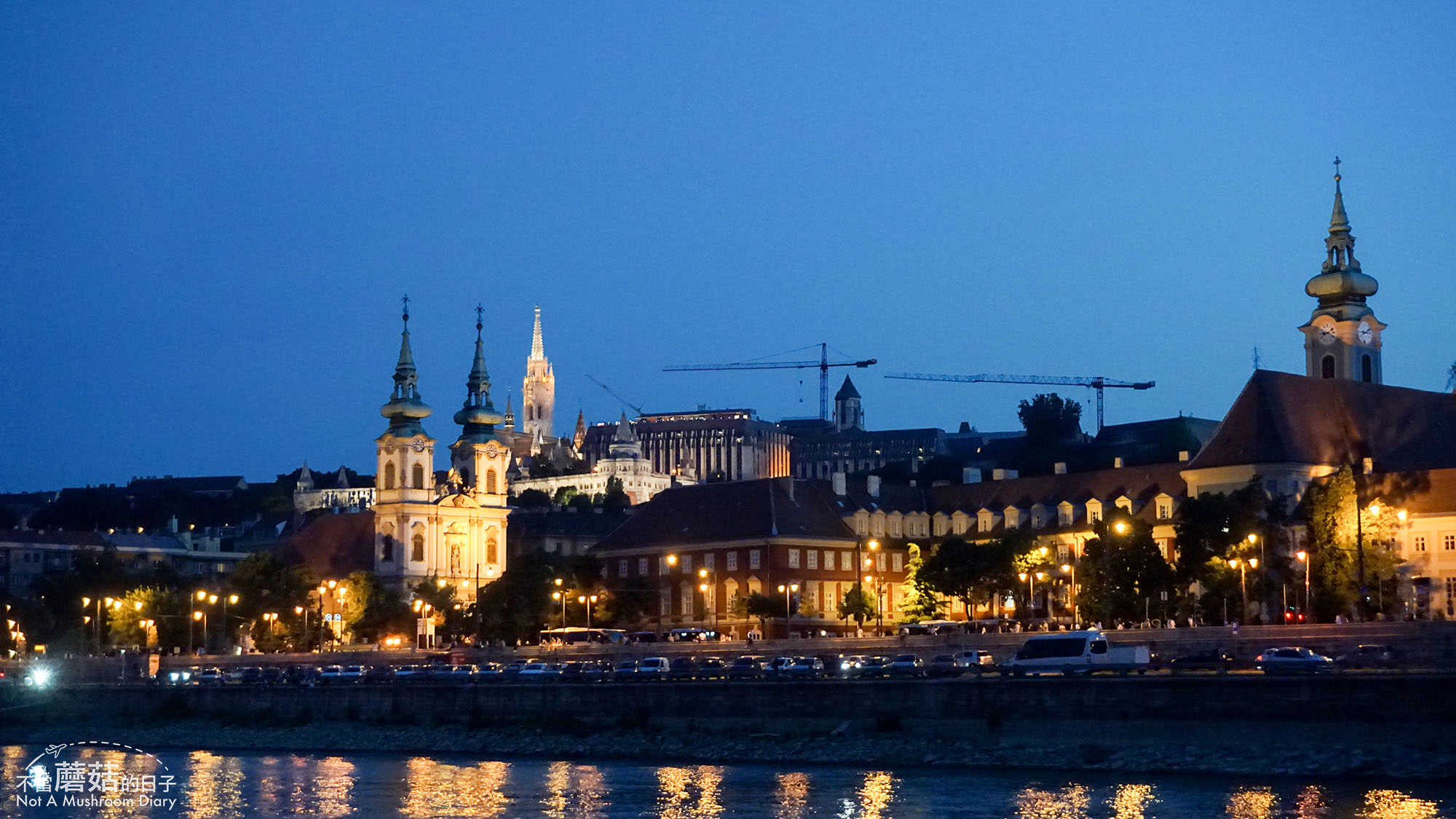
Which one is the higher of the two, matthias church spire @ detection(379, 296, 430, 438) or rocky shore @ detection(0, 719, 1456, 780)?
matthias church spire @ detection(379, 296, 430, 438)

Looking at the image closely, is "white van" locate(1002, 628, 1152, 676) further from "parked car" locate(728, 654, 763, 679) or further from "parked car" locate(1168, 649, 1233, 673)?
"parked car" locate(728, 654, 763, 679)

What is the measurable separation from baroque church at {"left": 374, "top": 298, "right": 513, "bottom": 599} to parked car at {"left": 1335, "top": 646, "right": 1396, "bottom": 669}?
9059cm

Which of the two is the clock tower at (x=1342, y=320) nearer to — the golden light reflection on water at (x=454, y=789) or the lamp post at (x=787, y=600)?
the lamp post at (x=787, y=600)

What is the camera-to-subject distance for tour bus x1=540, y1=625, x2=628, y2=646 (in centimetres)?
11481

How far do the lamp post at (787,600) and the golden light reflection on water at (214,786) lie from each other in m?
40.1

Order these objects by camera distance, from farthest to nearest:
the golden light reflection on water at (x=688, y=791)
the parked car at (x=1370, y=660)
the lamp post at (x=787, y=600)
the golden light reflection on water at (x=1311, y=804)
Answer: the lamp post at (x=787, y=600) < the parked car at (x=1370, y=660) < the golden light reflection on water at (x=688, y=791) < the golden light reflection on water at (x=1311, y=804)

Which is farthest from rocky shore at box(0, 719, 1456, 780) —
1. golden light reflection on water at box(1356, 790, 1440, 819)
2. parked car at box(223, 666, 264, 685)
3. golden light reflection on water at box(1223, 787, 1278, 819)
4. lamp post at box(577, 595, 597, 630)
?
lamp post at box(577, 595, 597, 630)

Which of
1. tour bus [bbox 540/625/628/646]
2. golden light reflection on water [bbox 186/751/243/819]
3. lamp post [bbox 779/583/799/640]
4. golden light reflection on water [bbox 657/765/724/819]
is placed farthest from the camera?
lamp post [bbox 779/583/799/640]

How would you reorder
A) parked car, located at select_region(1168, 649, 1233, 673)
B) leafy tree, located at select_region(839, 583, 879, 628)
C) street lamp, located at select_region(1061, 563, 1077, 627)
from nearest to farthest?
parked car, located at select_region(1168, 649, 1233, 673), street lamp, located at select_region(1061, 563, 1077, 627), leafy tree, located at select_region(839, 583, 879, 628)

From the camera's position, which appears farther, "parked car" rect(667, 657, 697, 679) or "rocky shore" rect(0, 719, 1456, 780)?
"parked car" rect(667, 657, 697, 679)

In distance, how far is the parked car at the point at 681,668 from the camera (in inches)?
3236

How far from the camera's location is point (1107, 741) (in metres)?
64.4

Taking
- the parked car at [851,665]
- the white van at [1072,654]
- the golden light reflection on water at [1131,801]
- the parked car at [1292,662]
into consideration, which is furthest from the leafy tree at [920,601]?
the golden light reflection on water at [1131,801]

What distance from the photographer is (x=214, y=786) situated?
226 ft
